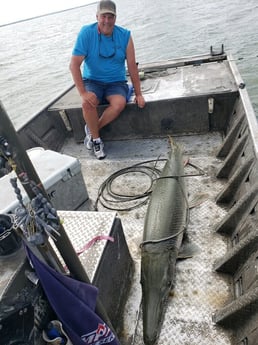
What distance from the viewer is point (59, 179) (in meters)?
3.29

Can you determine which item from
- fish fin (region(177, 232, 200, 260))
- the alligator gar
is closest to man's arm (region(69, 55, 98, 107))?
the alligator gar

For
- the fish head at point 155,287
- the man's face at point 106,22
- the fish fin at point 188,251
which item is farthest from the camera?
the man's face at point 106,22

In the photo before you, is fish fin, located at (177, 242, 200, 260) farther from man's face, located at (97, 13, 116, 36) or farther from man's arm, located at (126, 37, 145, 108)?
man's face, located at (97, 13, 116, 36)

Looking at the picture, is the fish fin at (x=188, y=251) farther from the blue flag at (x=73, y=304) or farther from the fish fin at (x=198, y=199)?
the blue flag at (x=73, y=304)

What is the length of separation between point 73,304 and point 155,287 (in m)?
1.34

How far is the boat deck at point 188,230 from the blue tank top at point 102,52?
1.08 m

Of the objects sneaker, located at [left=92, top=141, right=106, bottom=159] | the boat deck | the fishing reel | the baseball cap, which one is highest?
the fishing reel

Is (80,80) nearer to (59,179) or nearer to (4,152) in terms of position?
(59,179)

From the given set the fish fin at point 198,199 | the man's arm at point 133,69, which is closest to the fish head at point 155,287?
the fish fin at point 198,199

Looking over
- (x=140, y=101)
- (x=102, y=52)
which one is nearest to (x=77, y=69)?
(x=102, y=52)

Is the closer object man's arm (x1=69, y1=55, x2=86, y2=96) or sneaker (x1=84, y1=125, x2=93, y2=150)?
man's arm (x1=69, y1=55, x2=86, y2=96)

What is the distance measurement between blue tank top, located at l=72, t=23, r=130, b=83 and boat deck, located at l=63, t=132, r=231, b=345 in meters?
1.08

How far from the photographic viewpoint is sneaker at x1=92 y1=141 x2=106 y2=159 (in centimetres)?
490

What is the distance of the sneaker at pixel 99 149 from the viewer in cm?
490
